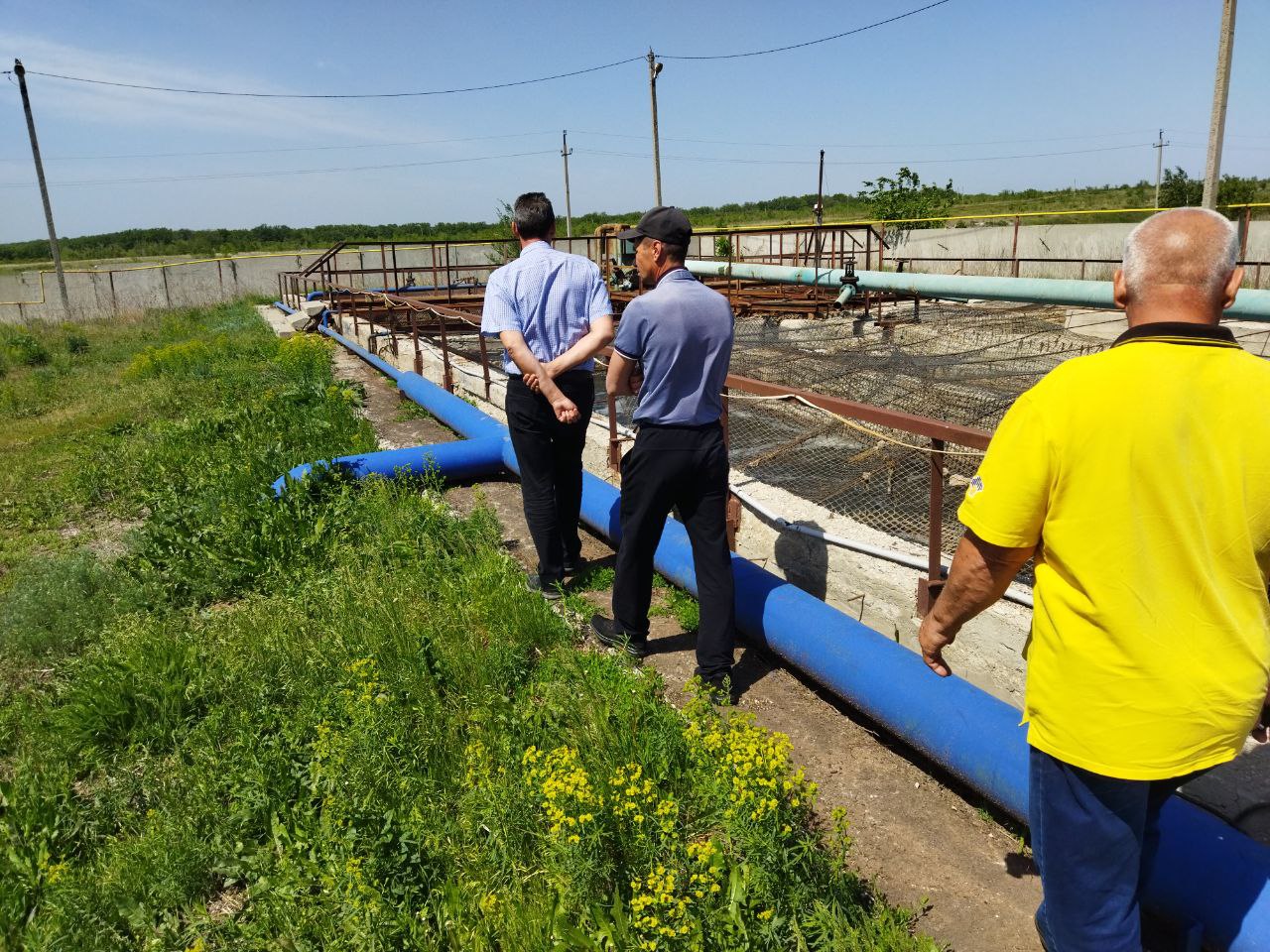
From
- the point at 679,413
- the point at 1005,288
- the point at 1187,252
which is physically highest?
the point at 1187,252

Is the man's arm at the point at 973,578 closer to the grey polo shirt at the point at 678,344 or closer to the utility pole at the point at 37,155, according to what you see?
the grey polo shirt at the point at 678,344

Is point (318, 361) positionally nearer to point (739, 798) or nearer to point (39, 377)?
point (39, 377)

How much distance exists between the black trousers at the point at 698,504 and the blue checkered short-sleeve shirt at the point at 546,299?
895 millimetres

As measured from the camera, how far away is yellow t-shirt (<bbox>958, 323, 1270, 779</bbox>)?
146 centimetres

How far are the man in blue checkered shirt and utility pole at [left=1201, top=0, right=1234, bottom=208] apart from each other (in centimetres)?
1108

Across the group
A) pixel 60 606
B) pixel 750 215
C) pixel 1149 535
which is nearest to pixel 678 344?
pixel 1149 535

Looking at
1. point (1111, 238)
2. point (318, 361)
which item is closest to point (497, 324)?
point (318, 361)

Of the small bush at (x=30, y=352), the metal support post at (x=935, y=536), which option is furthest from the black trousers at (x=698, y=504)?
the small bush at (x=30, y=352)

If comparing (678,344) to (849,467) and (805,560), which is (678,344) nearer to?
(805,560)

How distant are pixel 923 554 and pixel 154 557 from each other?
4.26m

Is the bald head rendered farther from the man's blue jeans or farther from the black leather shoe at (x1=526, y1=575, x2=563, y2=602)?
the black leather shoe at (x1=526, y1=575, x2=563, y2=602)

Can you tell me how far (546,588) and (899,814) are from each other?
6.60 ft

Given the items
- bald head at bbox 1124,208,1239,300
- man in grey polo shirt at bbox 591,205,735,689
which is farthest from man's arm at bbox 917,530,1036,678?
man in grey polo shirt at bbox 591,205,735,689

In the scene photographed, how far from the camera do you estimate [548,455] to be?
4008mm
